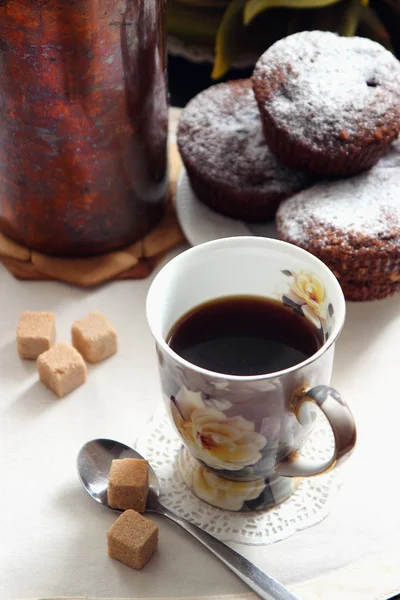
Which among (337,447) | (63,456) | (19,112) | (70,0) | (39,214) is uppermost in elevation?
(70,0)

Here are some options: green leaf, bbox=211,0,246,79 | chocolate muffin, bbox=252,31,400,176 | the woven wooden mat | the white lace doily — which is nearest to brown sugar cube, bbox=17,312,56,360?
the woven wooden mat

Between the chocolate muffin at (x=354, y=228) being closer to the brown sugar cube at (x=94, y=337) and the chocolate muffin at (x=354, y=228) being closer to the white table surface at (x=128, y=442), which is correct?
the white table surface at (x=128, y=442)

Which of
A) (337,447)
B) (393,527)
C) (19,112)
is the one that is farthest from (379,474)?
(19,112)

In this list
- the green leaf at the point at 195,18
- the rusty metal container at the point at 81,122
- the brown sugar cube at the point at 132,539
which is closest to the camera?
the brown sugar cube at the point at 132,539

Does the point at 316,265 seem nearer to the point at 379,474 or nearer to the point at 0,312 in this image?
the point at 379,474

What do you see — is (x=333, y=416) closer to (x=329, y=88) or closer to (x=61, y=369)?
(x=61, y=369)

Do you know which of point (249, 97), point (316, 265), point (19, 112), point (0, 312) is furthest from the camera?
point (249, 97)

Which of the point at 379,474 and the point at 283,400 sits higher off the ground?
the point at 283,400

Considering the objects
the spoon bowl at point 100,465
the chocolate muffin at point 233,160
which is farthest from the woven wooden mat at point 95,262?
the spoon bowl at point 100,465
